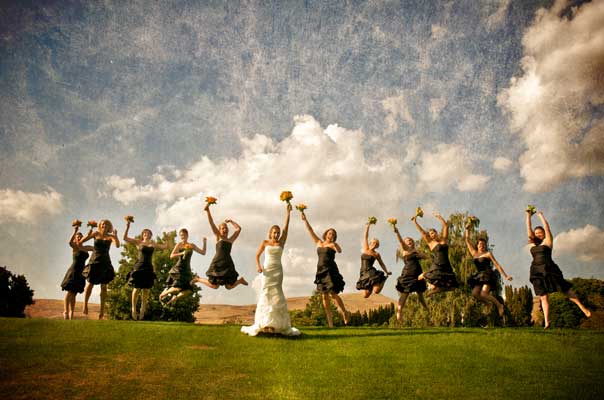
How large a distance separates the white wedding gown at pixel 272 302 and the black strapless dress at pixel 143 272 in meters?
5.99

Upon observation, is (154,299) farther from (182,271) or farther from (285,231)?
(285,231)

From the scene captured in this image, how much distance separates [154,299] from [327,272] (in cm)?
2967

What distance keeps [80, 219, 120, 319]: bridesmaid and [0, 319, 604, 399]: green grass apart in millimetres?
2968

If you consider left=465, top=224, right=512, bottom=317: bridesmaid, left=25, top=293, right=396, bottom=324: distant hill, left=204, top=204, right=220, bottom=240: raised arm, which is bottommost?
left=25, top=293, right=396, bottom=324: distant hill

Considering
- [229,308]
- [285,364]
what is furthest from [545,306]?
[229,308]

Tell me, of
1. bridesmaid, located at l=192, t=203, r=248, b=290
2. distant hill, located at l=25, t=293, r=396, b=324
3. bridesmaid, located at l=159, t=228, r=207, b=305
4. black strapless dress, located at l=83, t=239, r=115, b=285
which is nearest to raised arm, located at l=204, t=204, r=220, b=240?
bridesmaid, located at l=192, t=203, r=248, b=290

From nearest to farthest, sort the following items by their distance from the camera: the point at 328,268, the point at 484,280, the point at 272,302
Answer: the point at 272,302 → the point at 328,268 → the point at 484,280

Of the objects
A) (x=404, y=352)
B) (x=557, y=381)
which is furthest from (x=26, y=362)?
(x=557, y=381)

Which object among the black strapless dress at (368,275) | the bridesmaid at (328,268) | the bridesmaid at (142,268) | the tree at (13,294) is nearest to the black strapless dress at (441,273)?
the black strapless dress at (368,275)

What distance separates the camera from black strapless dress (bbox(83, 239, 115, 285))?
674 inches

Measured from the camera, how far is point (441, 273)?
16.7 m

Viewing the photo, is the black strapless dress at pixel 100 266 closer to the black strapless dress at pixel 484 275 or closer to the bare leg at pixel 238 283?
the bare leg at pixel 238 283

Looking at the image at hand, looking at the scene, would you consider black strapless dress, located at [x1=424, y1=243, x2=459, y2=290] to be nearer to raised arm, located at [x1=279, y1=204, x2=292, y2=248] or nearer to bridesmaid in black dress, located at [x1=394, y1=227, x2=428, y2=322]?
bridesmaid in black dress, located at [x1=394, y1=227, x2=428, y2=322]

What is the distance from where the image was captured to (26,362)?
394 inches
